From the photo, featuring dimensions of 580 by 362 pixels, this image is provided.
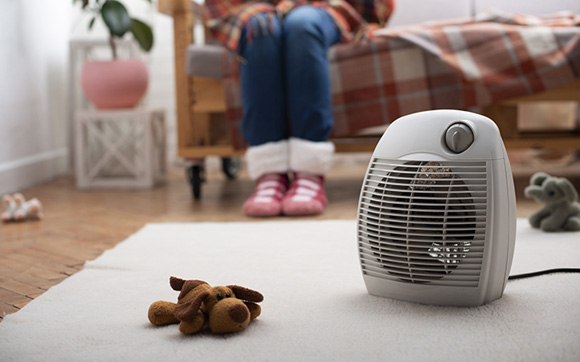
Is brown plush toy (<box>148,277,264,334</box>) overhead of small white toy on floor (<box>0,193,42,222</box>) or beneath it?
overhead

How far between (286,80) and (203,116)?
1.22 ft

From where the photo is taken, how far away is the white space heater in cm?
78

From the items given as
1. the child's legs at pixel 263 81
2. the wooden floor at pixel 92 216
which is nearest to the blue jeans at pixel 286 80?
the child's legs at pixel 263 81

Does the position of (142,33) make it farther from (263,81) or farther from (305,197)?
(305,197)

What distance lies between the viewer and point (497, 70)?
173 cm

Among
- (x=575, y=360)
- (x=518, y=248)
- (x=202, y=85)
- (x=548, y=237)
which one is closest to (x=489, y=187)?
(x=575, y=360)

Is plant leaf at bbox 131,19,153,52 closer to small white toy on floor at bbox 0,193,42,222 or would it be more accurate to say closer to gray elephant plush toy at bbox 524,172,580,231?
small white toy on floor at bbox 0,193,42,222

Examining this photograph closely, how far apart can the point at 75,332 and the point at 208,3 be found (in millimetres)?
1295

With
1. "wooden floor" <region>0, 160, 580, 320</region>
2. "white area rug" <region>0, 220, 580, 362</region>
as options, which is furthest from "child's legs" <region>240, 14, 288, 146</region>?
"white area rug" <region>0, 220, 580, 362</region>

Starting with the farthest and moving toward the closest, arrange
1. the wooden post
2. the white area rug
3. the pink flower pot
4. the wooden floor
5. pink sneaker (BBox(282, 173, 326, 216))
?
1. the pink flower pot
2. the wooden post
3. pink sneaker (BBox(282, 173, 326, 216))
4. the wooden floor
5. the white area rug

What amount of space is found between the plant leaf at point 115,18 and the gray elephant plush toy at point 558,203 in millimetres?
1409

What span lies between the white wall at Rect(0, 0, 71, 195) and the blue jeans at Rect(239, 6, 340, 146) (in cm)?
93

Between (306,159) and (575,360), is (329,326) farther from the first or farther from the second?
(306,159)

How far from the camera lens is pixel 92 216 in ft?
5.48
